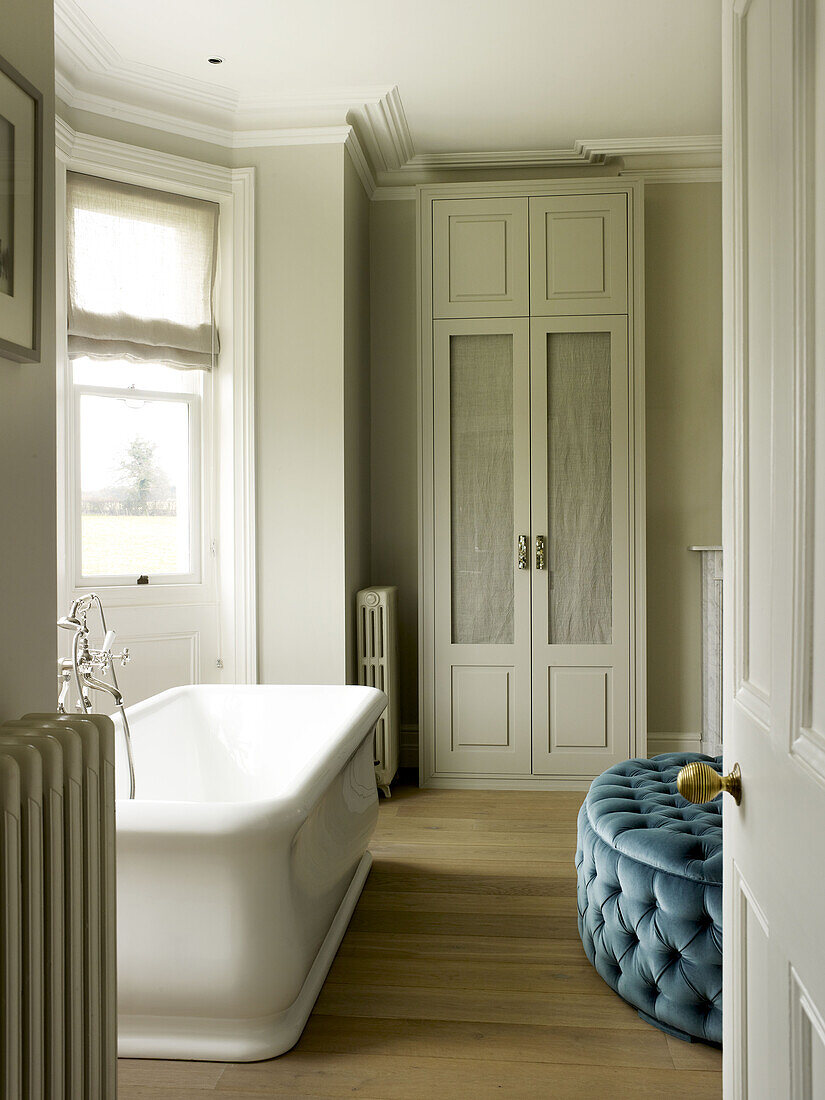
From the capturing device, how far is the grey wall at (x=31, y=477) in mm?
1326

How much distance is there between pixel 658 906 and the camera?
6.77 feet

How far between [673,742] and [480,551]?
4.46ft

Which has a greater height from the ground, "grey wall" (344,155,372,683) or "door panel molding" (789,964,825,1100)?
"grey wall" (344,155,372,683)

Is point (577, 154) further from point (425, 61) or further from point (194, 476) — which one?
point (194, 476)

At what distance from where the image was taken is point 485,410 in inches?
160

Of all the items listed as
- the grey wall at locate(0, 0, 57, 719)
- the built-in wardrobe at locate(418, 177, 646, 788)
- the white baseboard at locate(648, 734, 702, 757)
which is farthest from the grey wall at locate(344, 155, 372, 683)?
the grey wall at locate(0, 0, 57, 719)

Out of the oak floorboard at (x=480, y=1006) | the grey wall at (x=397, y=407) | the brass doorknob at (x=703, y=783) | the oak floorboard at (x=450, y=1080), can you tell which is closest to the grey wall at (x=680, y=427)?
the grey wall at (x=397, y=407)

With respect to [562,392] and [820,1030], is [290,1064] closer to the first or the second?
[820,1030]

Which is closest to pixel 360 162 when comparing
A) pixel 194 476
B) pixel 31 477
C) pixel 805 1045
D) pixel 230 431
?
pixel 230 431

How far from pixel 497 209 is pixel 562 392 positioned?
889mm

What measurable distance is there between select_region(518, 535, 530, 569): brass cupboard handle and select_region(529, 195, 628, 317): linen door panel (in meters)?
1.02

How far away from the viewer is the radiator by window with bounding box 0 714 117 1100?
1119 millimetres

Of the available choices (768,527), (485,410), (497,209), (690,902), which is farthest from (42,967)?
(497,209)

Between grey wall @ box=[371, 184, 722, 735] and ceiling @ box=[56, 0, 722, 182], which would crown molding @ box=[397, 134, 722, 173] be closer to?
ceiling @ box=[56, 0, 722, 182]
